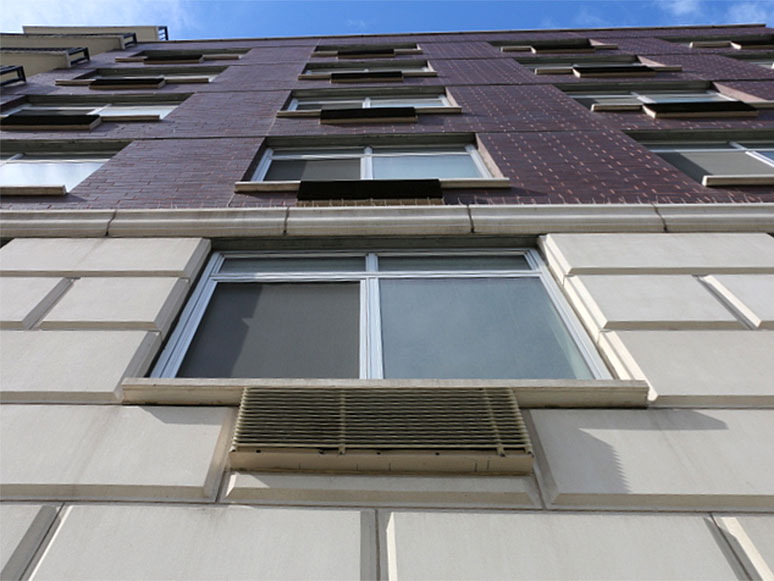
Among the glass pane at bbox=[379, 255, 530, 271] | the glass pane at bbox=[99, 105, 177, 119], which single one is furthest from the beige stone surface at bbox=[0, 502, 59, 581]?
the glass pane at bbox=[99, 105, 177, 119]

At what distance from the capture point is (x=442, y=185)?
6461mm

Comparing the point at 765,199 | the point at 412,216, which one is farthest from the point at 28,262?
the point at 765,199

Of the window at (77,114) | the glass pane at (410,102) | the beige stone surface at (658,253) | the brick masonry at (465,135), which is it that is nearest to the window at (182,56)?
the brick masonry at (465,135)

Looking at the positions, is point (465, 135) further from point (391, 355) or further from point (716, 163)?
point (391, 355)

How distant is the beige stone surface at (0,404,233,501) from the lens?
118 inches

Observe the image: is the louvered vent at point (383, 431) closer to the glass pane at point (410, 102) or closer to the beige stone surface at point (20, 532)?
the beige stone surface at point (20, 532)

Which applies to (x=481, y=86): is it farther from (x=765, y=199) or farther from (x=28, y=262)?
(x=28, y=262)

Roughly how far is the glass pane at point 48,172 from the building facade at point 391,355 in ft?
0.27

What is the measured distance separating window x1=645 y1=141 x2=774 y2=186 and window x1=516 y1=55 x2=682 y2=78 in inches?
210

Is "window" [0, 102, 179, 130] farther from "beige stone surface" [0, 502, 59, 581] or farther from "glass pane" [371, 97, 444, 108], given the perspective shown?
"beige stone surface" [0, 502, 59, 581]

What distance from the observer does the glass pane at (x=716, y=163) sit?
7.52 m

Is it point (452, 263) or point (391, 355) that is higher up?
point (452, 263)

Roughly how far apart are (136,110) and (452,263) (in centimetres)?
1069

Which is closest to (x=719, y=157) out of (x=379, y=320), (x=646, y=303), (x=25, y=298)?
(x=646, y=303)
